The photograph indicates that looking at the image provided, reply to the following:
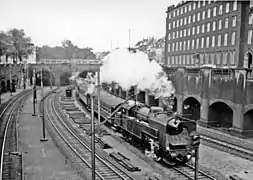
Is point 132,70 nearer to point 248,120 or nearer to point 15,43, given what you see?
point 248,120

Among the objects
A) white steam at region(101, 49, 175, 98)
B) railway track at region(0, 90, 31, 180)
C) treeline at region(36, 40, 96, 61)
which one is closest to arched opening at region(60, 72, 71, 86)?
treeline at region(36, 40, 96, 61)

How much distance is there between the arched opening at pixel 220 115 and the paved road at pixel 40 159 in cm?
1402

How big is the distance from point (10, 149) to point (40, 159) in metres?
3.03

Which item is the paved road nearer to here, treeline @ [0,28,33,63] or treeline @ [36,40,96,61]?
treeline @ [0,28,33,63]

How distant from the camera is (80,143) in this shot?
806 inches

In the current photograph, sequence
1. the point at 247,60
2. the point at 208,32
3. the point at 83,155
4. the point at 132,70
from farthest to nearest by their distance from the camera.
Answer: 1. the point at 208,32
2. the point at 247,60
3. the point at 132,70
4. the point at 83,155

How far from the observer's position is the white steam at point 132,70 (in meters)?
20.5

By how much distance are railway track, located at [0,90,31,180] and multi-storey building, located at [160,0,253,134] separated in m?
16.0

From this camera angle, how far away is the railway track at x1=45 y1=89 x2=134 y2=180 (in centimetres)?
1428

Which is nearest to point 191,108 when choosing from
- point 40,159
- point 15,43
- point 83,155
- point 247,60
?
point 83,155

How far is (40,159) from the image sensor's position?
664 inches

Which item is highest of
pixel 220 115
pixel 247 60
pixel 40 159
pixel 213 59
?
pixel 213 59

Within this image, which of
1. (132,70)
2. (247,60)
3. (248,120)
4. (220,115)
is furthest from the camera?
(247,60)

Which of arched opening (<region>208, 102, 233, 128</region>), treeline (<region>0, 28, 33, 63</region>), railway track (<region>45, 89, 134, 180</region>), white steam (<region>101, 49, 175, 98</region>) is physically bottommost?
railway track (<region>45, 89, 134, 180</region>)
